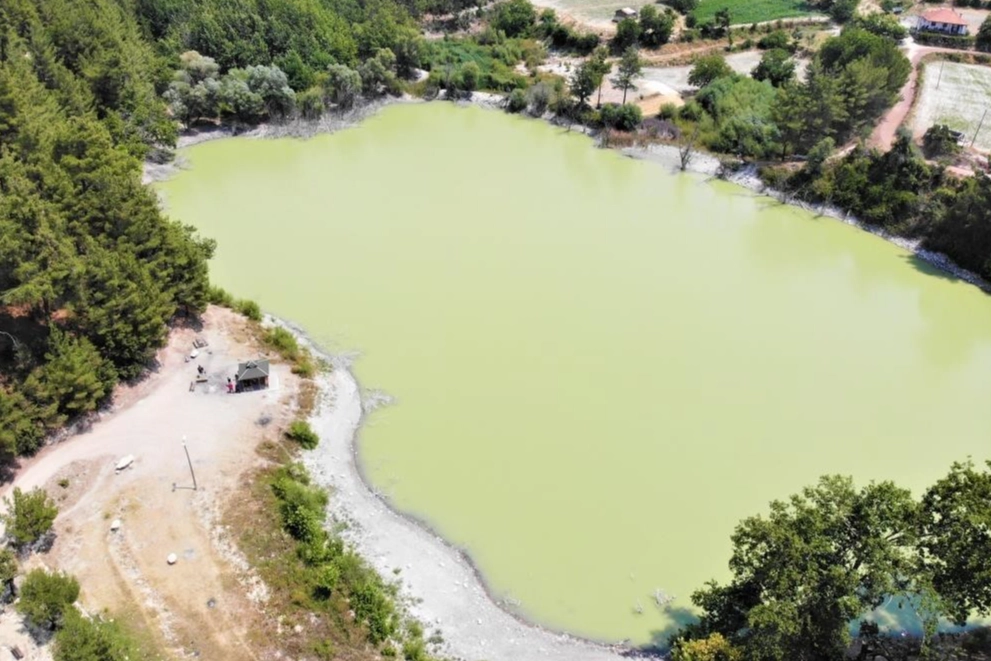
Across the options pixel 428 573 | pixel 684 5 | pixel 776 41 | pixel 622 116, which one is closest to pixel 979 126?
pixel 776 41

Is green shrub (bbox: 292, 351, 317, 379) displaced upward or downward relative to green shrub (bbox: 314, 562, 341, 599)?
upward

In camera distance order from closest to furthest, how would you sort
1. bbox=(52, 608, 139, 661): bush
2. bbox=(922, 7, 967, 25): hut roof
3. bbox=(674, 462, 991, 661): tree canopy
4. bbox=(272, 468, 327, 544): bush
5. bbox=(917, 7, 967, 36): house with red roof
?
bbox=(674, 462, 991, 661): tree canopy < bbox=(52, 608, 139, 661): bush < bbox=(272, 468, 327, 544): bush < bbox=(917, 7, 967, 36): house with red roof < bbox=(922, 7, 967, 25): hut roof

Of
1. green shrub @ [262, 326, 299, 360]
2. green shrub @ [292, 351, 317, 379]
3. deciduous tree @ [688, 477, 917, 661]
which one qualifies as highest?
deciduous tree @ [688, 477, 917, 661]

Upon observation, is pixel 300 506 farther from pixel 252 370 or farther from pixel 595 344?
pixel 595 344

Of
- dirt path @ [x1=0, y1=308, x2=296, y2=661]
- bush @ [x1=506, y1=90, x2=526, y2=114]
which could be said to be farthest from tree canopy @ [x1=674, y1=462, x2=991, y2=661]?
bush @ [x1=506, y1=90, x2=526, y2=114]

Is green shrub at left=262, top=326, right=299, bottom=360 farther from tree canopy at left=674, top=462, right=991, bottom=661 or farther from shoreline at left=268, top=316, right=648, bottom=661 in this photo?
tree canopy at left=674, top=462, right=991, bottom=661

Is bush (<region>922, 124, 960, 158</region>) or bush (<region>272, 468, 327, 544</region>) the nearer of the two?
bush (<region>272, 468, 327, 544</region>)

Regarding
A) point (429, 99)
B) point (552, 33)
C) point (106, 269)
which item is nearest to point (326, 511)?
point (106, 269)
